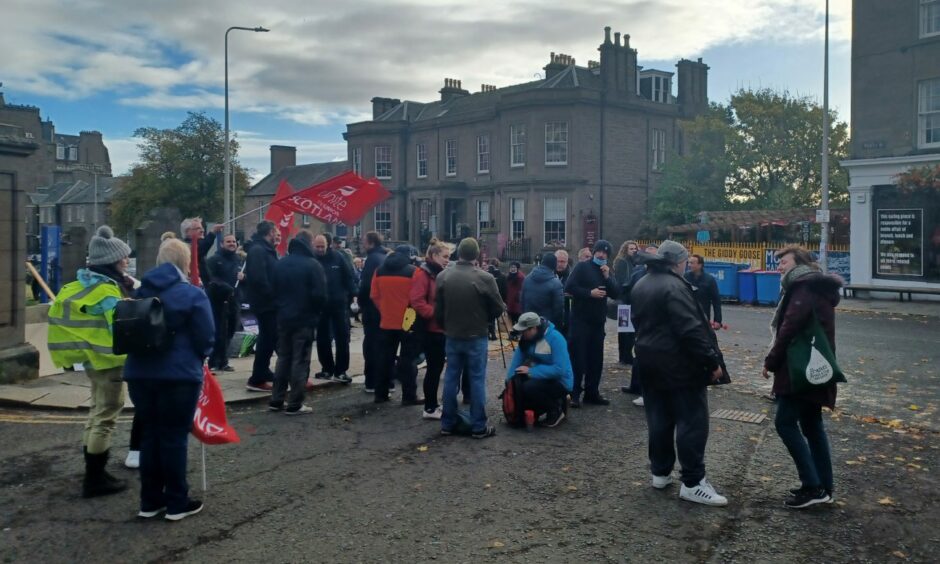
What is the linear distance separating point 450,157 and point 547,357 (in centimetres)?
3815

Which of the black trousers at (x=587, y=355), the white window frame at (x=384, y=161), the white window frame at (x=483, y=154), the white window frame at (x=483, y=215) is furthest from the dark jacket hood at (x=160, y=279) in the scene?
the white window frame at (x=384, y=161)

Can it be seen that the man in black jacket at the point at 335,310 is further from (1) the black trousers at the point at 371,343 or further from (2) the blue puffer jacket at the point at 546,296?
(2) the blue puffer jacket at the point at 546,296

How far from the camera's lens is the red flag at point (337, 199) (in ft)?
45.9

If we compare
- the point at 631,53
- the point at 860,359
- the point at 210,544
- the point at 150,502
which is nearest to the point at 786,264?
the point at 210,544

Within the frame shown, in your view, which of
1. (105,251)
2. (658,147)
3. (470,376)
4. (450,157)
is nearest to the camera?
(105,251)

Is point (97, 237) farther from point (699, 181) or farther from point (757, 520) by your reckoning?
point (699, 181)

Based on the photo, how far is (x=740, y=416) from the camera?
8820 mm

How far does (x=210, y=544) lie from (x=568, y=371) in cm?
420

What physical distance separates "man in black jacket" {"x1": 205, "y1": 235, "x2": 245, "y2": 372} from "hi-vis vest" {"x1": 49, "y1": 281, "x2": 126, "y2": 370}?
14.3ft

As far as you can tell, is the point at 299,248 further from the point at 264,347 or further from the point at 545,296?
the point at 545,296

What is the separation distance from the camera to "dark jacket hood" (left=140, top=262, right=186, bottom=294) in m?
5.45

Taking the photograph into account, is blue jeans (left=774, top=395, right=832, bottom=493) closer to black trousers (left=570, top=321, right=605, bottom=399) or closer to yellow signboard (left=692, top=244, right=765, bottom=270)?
black trousers (left=570, top=321, right=605, bottom=399)

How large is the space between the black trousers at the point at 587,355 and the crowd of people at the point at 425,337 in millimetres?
17

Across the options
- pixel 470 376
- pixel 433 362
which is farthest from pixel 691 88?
pixel 470 376
